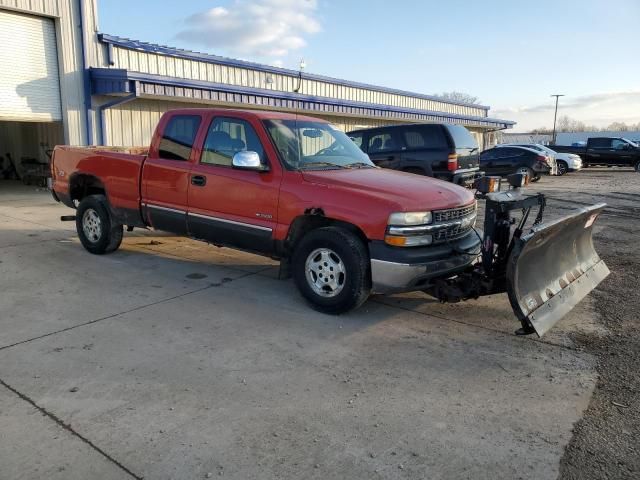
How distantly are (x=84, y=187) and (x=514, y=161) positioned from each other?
60.0 ft

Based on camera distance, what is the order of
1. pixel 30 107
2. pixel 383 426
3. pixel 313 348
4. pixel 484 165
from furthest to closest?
1. pixel 484 165
2. pixel 30 107
3. pixel 313 348
4. pixel 383 426

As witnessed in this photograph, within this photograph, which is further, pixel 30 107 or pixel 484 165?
pixel 484 165

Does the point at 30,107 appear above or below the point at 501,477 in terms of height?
above

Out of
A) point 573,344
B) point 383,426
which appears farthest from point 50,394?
point 573,344

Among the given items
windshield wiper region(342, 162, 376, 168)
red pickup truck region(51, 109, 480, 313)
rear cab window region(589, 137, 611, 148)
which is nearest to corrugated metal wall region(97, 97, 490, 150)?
red pickup truck region(51, 109, 480, 313)

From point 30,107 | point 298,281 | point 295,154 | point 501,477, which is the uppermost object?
point 30,107

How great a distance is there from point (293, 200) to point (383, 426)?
2624 millimetres

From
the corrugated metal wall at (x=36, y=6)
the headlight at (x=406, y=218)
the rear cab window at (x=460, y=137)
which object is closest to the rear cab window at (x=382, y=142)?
the rear cab window at (x=460, y=137)

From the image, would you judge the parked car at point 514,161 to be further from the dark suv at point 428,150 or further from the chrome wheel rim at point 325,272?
the chrome wheel rim at point 325,272

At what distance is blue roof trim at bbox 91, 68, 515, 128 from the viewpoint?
13.6m

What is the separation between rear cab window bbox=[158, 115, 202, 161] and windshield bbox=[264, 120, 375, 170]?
1.07 meters

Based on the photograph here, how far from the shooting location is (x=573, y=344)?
15.1ft

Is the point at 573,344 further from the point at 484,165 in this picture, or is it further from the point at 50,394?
the point at 484,165

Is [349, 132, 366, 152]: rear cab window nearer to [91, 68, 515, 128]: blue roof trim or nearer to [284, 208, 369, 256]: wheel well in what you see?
[91, 68, 515, 128]: blue roof trim
